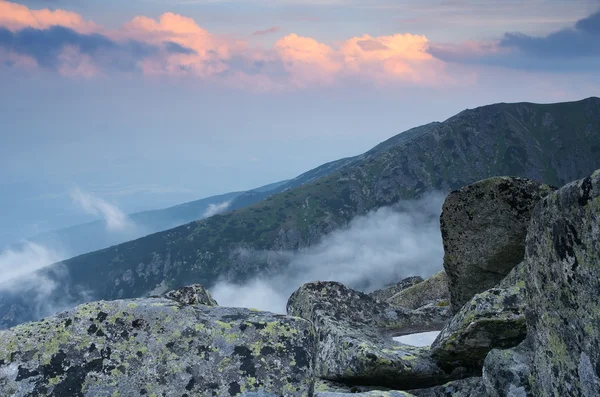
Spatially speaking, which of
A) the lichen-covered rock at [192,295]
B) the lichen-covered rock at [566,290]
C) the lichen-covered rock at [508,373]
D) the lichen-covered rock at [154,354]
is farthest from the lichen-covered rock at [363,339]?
the lichen-covered rock at [154,354]

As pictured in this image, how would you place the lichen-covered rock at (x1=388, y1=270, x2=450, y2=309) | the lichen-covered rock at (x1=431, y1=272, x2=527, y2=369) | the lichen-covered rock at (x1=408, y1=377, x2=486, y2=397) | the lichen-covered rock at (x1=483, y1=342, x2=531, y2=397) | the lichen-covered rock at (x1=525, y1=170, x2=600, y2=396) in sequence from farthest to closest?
1. the lichen-covered rock at (x1=388, y1=270, x2=450, y2=309)
2. the lichen-covered rock at (x1=431, y1=272, x2=527, y2=369)
3. the lichen-covered rock at (x1=408, y1=377, x2=486, y2=397)
4. the lichen-covered rock at (x1=483, y1=342, x2=531, y2=397)
5. the lichen-covered rock at (x1=525, y1=170, x2=600, y2=396)

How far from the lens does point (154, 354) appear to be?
8039 millimetres

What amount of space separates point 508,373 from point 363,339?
6761 mm

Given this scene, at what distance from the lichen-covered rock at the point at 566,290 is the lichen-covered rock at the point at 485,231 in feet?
29.7

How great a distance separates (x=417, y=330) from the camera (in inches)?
873

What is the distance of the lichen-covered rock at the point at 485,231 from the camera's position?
18.0 metres

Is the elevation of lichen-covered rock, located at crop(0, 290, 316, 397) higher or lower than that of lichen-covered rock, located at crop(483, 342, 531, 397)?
higher

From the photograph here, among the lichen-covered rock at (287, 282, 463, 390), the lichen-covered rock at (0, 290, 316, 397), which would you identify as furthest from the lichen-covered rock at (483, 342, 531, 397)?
the lichen-covered rock at (0, 290, 316, 397)

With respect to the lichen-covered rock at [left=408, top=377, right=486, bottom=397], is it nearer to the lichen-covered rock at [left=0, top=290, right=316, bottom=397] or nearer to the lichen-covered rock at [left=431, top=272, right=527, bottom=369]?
the lichen-covered rock at [left=431, top=272, right=527, bottom=369]

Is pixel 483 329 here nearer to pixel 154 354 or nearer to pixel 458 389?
pixel 458 389

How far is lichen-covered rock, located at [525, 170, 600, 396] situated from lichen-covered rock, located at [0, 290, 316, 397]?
444cm

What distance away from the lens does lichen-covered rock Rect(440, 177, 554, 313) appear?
18.0m

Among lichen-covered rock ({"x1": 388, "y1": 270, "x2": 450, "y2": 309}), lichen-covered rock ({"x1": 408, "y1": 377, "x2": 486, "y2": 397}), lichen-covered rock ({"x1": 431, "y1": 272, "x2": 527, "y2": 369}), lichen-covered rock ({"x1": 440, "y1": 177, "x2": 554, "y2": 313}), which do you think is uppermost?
lichen-covered rock ({"x1": 440, "y1": 177, "x2": 554, "y2": 313})

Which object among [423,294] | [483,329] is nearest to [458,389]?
[483,329]
